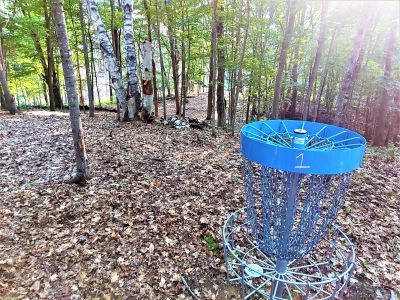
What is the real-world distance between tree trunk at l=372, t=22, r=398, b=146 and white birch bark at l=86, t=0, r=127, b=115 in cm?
775

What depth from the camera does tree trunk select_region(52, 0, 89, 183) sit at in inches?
124

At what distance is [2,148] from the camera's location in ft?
16.9

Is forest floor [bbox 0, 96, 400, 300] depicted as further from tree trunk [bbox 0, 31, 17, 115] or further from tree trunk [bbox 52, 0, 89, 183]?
tree trunk [bbox 0, 31, 17, 115]

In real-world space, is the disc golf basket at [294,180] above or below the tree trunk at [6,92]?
below

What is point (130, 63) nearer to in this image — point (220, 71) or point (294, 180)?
point (220, 71)

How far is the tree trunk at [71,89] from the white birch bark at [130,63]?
4.16m

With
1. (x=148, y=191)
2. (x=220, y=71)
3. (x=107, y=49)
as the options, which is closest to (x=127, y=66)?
(x=107, y=49)

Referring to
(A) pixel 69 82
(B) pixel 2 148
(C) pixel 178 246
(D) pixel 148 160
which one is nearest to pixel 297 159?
(C) pixel 178 246

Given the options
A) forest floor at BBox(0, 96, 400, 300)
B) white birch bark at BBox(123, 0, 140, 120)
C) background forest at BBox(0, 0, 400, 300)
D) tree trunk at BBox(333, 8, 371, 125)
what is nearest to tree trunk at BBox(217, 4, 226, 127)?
background forest at BBox(0, 0, 400, 300)

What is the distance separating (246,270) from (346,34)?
849 centimetres

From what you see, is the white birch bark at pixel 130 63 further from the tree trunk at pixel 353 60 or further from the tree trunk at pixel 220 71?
the tree trunk at pixel 353 60

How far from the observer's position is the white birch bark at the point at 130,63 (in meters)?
7.00

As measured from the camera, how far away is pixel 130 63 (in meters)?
7.36

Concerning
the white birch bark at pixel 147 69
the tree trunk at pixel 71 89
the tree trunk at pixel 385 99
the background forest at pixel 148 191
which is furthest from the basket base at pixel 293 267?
the tree trunk at pixel 385 99
